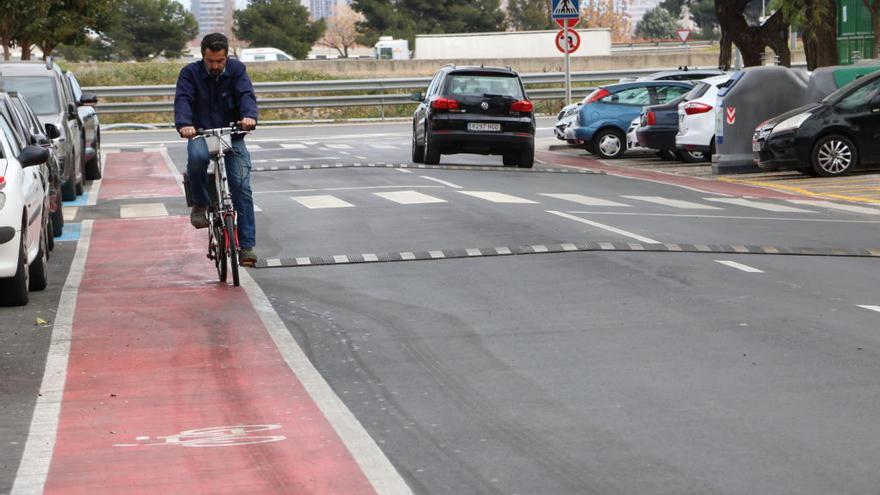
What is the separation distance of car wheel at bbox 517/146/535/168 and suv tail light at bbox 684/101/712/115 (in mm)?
2659

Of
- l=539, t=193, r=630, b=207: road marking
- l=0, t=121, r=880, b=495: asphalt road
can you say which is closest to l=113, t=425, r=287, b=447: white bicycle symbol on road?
l=0, t=121, r=880, b=495: asphalt road

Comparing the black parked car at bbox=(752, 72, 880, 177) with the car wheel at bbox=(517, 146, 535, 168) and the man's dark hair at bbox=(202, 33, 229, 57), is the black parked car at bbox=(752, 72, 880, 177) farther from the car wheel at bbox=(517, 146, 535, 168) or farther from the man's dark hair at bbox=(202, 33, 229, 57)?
the man's dark hair at bbox=(202, 33, 229, 57)

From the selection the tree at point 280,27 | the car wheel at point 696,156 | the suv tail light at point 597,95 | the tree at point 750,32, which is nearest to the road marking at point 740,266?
the car wheel at point 696,156

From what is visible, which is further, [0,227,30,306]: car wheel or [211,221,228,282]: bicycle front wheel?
[211,221,228,282]: bicycle front wheel

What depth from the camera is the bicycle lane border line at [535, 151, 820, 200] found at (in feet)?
72.7

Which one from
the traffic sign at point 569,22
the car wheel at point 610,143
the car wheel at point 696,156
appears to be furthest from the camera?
the traffic sign at point 569,22

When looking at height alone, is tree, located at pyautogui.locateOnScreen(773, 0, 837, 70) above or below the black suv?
above

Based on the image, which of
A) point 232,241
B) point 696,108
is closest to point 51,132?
point 232,241

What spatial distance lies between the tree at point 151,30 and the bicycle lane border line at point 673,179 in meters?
68.7

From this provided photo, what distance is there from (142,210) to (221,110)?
701cm

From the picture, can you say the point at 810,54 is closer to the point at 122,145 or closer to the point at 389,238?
the point at 122,145

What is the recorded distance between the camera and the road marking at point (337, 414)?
6348 mm

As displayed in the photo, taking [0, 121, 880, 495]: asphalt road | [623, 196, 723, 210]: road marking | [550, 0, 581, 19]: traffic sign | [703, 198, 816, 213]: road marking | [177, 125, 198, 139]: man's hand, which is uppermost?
[550, 0, 581, 19]: traffic sign

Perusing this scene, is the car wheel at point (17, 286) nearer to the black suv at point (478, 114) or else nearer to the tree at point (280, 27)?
the black suv at point (478, 114)
